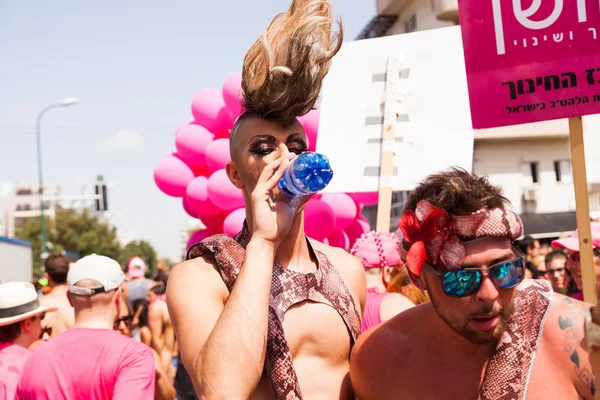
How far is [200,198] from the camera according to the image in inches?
280

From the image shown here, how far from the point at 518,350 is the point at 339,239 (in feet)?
17.0

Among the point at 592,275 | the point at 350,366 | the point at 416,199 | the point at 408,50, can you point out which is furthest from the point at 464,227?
the point at 408,50

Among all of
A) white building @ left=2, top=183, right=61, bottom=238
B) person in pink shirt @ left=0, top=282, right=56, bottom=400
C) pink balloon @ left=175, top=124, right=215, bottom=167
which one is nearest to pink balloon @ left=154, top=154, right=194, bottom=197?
pink balloon @ left=175, top=124, right=215, bottom=167

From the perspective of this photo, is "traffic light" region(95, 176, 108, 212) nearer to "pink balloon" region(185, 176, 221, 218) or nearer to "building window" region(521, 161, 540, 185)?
"building window" region(521, 161, 540, 185)

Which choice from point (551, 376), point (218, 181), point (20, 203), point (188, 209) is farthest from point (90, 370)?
point (20, 203)

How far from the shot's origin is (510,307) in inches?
99.4

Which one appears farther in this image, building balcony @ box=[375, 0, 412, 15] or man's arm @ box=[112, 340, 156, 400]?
building balcony @ box=[375, 0, 412, 15]

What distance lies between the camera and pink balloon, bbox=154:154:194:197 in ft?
24.9

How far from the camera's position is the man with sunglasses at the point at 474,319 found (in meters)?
2.46

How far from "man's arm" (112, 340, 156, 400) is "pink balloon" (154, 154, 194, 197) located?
3.57 metres

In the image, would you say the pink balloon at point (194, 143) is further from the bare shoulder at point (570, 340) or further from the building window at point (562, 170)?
the building window at point (562, 170)

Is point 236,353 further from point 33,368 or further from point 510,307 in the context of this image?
point 33,368

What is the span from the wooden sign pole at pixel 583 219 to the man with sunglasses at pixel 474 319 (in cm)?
78

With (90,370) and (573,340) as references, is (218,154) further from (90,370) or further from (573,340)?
(573,340)
